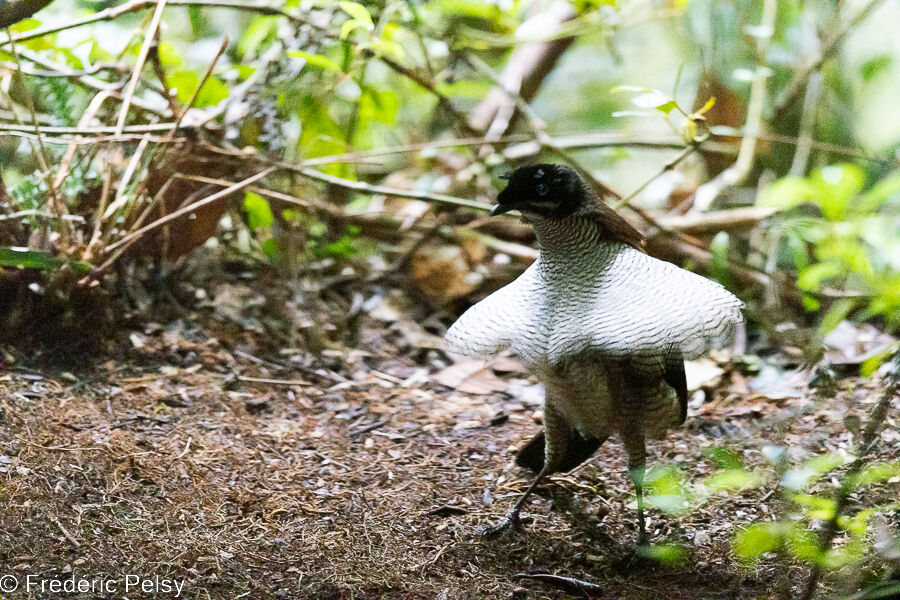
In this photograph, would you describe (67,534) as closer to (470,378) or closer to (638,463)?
(638,463)

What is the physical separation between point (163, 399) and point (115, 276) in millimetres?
835

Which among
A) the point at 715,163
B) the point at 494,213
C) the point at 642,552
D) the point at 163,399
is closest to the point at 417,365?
the point at 163,399

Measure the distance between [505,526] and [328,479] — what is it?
790 millimetres

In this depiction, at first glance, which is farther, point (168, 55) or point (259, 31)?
A: point (259, 31)

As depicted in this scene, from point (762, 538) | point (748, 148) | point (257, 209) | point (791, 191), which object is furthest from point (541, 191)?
point (748, 148)

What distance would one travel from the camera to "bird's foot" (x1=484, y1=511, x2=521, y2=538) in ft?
10.2

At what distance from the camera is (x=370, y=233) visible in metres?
5.48

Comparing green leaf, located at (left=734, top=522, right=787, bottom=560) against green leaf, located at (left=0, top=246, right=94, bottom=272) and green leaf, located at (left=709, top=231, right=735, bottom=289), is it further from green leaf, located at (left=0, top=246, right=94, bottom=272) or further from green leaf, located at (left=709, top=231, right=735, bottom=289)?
green leaf, located at (left=709, top=231, right=735, bottom=289)

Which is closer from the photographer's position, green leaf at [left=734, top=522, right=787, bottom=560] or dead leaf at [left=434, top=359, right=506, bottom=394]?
green leaf at [left=734, top=522, right=787, bottom=560]

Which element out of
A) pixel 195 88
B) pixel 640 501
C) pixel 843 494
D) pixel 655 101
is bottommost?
pixel 640 501

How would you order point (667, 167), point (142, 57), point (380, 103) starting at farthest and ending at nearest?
point (380, 103)
point (667, 167)
point (142, 57)

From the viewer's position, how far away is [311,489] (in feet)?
10.7

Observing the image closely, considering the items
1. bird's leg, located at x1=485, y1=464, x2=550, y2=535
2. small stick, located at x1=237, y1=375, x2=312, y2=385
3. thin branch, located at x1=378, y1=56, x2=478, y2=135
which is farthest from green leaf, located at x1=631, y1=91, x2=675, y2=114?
small stick, located at x1=237, y1=375, x2=312, y2=385

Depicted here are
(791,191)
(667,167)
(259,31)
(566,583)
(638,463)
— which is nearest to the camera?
(566,583)
